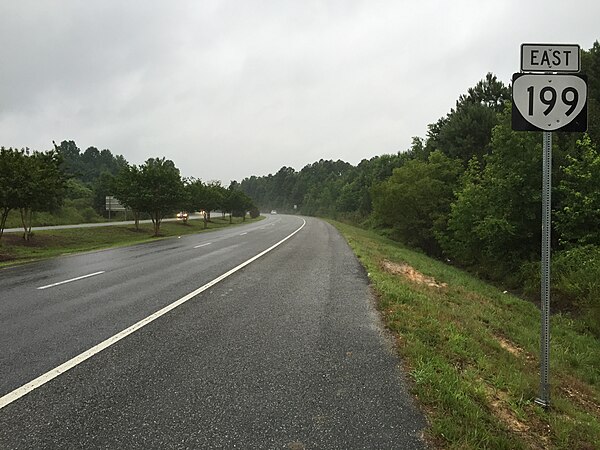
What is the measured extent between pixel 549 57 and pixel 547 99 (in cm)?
40

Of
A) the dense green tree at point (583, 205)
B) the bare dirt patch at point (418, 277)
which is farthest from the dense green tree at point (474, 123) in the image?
Answer: the bare dirt patch at point (418, 277)

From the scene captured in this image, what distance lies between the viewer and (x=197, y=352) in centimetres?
444

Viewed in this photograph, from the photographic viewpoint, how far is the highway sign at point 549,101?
3381mm

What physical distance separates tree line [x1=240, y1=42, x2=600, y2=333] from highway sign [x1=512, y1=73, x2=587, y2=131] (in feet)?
26.2

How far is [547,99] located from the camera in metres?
3.42

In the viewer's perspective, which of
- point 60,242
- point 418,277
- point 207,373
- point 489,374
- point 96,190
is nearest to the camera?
point 207,373

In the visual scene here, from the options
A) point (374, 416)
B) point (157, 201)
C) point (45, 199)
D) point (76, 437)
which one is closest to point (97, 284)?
point (76, 437)

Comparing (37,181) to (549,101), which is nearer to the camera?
(549,101)

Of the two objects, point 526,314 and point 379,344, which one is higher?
point 379,344

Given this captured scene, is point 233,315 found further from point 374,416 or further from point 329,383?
point 374,416

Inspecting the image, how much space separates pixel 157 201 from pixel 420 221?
20.1m

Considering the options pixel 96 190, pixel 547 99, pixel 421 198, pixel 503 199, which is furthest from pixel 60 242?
pixel 96 190

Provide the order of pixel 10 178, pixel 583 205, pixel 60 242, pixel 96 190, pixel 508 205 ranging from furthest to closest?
pixel 96 190, pixel 60 242, pixel 10 178, pixel 508 205, pixel 583 205

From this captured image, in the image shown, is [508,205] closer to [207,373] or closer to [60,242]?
[207,373]
